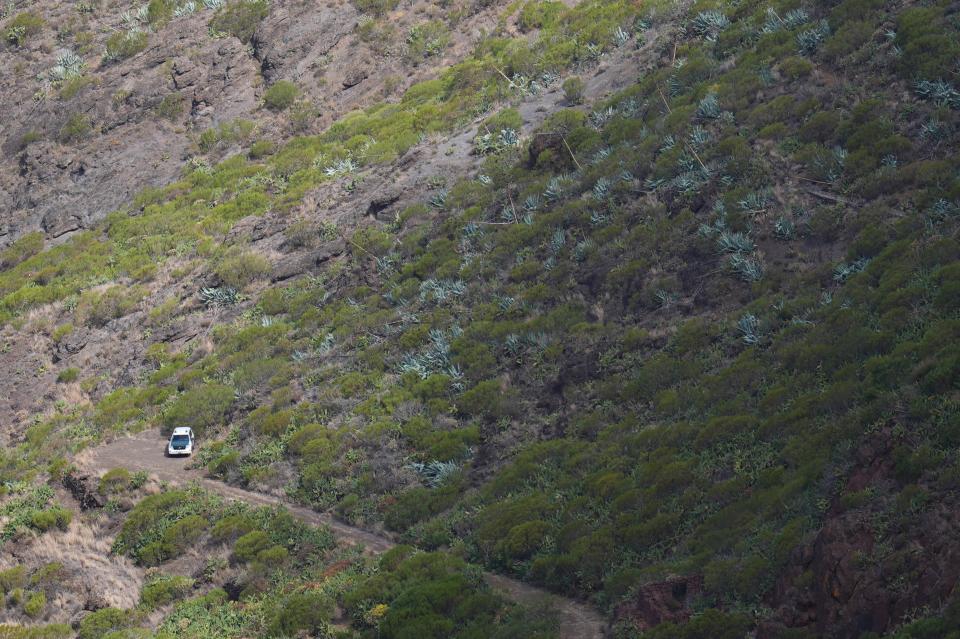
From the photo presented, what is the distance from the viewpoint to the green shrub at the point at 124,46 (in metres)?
57.7

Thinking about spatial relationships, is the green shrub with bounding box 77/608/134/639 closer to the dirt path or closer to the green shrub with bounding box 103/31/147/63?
the dirt path

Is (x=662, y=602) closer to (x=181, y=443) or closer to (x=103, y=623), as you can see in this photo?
(x=103, y=623)

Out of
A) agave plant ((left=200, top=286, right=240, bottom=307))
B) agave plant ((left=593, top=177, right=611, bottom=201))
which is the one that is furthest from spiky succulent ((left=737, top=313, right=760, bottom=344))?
agave plant ((left=200, top=286, right=240, bottom=307))

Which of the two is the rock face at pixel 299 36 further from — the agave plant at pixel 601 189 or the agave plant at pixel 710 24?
the agave plant at pixel 601 189

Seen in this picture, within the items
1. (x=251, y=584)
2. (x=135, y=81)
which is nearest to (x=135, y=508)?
(x=251, y=584)

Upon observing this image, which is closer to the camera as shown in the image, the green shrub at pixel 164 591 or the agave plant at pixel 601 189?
the green shrub at pixel 164 591

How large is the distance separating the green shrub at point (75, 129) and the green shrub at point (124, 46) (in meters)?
4.92

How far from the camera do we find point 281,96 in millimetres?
52312

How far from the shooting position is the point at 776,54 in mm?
36344

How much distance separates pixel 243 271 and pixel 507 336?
46.1 ft

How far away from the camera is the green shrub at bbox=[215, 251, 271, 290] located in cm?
4112

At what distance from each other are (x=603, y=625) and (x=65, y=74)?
47.8 metres

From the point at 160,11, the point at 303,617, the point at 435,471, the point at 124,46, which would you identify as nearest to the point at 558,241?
the point at 435,471

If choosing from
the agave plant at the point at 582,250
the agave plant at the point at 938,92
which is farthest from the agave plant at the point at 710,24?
the agave plant at the point at 582,250
